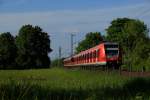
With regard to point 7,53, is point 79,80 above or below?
below

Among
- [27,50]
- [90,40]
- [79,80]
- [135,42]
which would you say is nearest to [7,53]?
[27,50]

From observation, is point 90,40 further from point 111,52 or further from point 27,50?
point 111,52

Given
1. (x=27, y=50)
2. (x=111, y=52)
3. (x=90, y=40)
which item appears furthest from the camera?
(x=90, y=40)

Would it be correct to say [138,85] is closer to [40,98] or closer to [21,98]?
[40,98]

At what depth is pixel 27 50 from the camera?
115438 millimetres

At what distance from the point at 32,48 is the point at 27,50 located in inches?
54.0

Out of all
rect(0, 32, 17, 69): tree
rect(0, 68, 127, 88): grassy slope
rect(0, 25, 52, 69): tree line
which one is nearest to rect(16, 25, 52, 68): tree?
rect(0, 25, 52, 69): tree line

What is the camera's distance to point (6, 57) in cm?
11725

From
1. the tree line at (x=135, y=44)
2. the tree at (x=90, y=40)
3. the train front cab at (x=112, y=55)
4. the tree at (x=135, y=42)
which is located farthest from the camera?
the tree at (x=90, y=40)

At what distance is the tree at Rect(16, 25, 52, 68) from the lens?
115 meters

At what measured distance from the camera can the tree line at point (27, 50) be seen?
115 metres

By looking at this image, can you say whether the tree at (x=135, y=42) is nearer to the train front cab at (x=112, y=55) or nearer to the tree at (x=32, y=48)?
the train front cab at (x=112, y=55)

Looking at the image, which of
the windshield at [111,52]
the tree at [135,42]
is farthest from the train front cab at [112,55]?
the tree at [135,42]

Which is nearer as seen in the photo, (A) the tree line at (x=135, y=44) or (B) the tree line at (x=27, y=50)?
(A) the tree line at (x=135, y=44)
